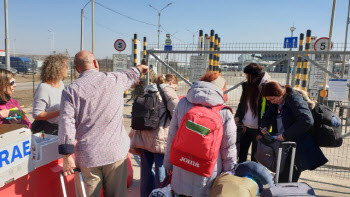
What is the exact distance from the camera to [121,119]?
245 centimetres

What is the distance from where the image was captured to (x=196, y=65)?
539cm

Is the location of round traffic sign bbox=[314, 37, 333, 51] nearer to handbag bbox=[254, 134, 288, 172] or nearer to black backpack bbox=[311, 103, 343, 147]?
black backpack bbox=[311, 103, 343, 147]

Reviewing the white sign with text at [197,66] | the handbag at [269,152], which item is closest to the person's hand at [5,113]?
the handbag at [269,152]

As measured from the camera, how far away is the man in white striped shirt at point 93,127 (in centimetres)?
212

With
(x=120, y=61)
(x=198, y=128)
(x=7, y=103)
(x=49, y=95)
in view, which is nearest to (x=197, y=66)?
(x=49, y=95)

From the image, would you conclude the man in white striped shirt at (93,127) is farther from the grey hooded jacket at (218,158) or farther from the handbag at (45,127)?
the handbag at (45,127)

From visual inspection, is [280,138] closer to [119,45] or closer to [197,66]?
[197,66]

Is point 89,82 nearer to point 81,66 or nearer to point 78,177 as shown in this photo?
point 81,66

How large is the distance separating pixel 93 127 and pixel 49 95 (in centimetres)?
100

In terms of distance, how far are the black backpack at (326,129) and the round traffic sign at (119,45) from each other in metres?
9.55

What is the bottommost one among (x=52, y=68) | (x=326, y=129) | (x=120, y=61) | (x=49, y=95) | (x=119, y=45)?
(x=326, y=129)

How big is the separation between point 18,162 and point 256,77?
280 cm

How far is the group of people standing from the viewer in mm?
2055

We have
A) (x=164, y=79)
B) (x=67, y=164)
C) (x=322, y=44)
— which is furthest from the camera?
(x=322, y=44)
